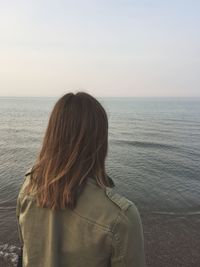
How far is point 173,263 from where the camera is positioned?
7.73 metres

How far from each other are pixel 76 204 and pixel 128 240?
0.34 metres

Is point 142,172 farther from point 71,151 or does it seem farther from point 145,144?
point 71,151

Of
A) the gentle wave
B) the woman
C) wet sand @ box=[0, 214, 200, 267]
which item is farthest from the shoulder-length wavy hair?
the gentle wave

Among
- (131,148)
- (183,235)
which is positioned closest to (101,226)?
(183,235)

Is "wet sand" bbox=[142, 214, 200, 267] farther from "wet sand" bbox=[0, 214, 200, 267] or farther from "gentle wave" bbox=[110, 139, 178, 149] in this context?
"gentle wave" bbox=[110, 139, 178, 149]

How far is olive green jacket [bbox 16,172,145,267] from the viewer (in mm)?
1743

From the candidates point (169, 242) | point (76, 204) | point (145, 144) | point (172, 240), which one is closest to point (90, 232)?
point (76, 204)

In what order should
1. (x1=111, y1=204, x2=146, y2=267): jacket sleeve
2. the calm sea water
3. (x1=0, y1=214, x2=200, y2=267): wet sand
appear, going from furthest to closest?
the calm sea water, (x1=0, y1=214, x2=200, y2=267): wet sand, (x1=111, y1=204, x2=146, y2=267): jacket sleeve

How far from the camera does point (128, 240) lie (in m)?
1.75

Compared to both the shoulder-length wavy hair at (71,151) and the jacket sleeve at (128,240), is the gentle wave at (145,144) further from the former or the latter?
the jacket sleeve at (128,240)

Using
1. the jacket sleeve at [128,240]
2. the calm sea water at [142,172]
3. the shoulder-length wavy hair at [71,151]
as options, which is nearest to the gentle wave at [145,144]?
the calm sea water at [142,172]

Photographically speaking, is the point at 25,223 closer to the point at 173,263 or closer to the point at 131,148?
the point at 173,263

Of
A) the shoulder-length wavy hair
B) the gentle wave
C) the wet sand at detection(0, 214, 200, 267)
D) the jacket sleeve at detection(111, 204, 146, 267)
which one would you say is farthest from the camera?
the gentle wave

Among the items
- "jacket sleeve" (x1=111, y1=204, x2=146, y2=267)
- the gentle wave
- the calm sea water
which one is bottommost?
the gentle wave
